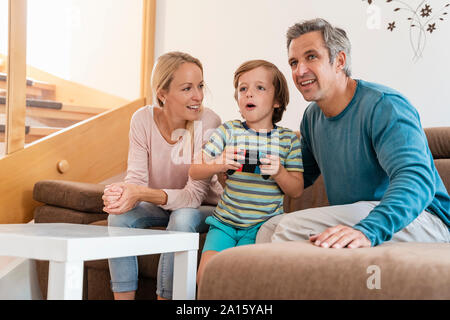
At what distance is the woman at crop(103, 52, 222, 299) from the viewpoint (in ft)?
5.66

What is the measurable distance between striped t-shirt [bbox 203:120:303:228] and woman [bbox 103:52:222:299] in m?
0.17

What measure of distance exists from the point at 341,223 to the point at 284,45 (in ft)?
5.73

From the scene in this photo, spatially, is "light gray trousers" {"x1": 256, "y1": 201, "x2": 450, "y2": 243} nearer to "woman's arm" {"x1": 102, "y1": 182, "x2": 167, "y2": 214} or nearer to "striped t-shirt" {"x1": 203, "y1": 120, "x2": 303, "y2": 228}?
"striped t-shirt" {"x1": 203, "y1": 120, "x2": 303, "y2": 228}

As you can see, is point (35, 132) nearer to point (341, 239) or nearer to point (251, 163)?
point (251, 163)

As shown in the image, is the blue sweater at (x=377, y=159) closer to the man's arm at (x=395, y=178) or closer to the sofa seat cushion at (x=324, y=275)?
the man's arm at (x=395, y=178)

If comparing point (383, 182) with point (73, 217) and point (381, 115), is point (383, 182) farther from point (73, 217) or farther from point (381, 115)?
point (73, 217)

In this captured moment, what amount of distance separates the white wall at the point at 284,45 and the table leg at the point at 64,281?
1.94m

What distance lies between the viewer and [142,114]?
1.93m

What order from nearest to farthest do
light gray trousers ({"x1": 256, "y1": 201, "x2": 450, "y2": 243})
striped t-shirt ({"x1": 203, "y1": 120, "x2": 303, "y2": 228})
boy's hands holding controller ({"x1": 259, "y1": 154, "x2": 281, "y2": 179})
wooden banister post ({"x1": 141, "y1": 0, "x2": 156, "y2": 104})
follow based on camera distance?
light gray trousers ({"x1": 256, "y1": 201, "x2": 450, "y2": 243}) → boy's hands holding controller ({"x1": 259, "y1": 154, "x2": 281, "y2": 179}) → striped t-shirt ({"x1": 203, "y1": 120, "x2": 303, "y2": 228}) → wooden banister post ({"x1": 141, "y1": 0, "x2": 156, "y2": 104})

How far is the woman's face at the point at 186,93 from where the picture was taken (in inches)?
73.5

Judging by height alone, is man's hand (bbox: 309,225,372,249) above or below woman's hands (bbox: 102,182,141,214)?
above

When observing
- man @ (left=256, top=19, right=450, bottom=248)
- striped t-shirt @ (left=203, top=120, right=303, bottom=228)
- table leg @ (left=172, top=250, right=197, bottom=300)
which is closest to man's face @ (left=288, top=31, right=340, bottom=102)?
man @ (left=256, top=19, right=450, bottom=248)
